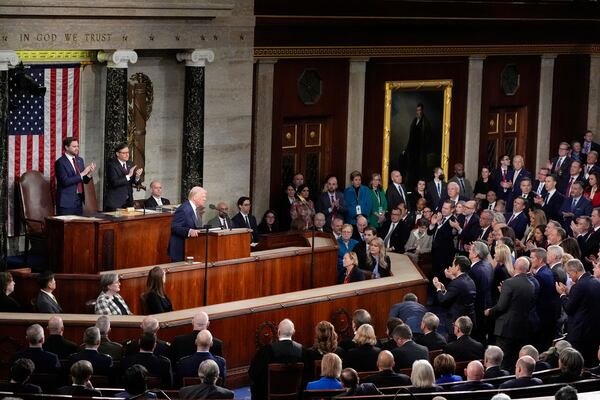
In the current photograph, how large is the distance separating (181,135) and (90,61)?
Result: 81.8 inches

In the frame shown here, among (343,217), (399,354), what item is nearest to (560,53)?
(343,217)

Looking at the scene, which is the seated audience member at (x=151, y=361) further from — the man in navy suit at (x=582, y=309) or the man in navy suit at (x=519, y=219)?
the man in navy suit at (x=519, y=219)

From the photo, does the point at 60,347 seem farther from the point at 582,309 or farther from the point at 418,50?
the point at 418,50

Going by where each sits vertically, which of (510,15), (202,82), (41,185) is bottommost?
(41,185)

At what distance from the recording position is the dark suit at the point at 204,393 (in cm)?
1164

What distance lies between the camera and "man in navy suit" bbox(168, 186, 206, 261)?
52.7 feet

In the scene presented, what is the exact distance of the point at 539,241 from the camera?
18844 millimetres

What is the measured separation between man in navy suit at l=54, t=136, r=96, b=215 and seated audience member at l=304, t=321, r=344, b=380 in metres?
5.10

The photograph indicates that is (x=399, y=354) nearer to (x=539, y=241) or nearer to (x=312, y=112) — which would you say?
(x=539, y=241)

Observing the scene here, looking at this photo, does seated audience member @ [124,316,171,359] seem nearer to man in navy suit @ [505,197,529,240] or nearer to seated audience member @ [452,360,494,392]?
Answer: seated audience member @ [452,360,494,392]

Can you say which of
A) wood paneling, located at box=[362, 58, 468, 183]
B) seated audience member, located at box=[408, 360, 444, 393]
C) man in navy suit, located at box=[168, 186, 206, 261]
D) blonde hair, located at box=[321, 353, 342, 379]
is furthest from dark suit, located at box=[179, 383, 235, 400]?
wood paneling, located at box=[362, 58, 468, 183]

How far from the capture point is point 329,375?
12.0m

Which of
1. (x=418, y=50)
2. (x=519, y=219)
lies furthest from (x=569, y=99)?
(x=519, y=219)

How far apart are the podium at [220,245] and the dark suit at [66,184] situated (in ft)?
6.65
